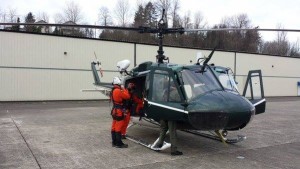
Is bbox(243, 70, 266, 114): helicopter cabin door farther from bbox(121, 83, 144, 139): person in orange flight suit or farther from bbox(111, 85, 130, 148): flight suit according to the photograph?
bbox(111, 85, 130, 148): flight suit

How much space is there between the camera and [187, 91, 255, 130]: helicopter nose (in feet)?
22.0

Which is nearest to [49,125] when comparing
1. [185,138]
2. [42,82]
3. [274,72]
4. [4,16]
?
[185,138]

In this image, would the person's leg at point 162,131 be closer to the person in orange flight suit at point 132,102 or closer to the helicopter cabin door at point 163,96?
the helicopter cabin door at point 163,96

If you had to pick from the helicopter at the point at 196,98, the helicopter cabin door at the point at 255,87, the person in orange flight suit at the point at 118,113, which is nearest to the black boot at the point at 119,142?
the person in orange flight suit at the point at 118,113

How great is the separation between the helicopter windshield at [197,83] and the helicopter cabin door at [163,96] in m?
0.21

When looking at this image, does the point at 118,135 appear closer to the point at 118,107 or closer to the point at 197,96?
the point at 118,107

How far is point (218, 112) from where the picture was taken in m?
6.68

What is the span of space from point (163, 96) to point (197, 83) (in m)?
0.90

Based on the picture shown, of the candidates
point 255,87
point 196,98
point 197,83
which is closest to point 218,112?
point 196,98

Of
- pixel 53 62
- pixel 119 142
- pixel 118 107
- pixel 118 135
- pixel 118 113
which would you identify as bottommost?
pixel 119 142

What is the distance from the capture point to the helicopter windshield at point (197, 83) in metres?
7.28

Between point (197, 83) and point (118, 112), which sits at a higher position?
point (197, 83)

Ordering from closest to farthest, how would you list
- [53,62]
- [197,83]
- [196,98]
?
[196,98] → [197,83] → [53,62]

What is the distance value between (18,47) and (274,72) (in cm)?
2632
